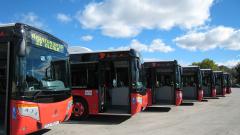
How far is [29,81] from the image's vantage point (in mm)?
7816

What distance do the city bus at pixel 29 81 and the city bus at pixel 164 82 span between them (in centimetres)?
928

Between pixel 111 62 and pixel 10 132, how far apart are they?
7.39m

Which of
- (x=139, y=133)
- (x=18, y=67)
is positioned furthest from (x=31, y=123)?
(x=139, y=133)

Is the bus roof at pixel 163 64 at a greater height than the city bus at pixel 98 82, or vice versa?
the bus roof at pixel 163 64

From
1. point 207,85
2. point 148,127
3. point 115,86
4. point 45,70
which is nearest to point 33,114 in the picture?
point 45,70

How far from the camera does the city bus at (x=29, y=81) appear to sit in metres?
7.49

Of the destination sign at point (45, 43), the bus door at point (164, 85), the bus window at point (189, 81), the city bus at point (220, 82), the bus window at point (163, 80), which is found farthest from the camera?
the city bus at point (220, 82)

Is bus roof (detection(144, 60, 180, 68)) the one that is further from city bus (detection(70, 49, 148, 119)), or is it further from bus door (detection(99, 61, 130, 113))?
city bus (detection(70, 49, 148, 119))

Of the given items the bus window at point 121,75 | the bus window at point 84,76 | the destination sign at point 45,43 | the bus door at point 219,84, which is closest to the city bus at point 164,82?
the bus window at point 121,75

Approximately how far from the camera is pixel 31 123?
25.7 ft

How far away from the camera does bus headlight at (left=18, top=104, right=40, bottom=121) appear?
294 inches

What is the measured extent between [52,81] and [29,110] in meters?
1.40

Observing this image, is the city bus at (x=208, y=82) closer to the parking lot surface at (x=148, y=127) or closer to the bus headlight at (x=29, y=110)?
the parking lot surface at (x=148, y=127)

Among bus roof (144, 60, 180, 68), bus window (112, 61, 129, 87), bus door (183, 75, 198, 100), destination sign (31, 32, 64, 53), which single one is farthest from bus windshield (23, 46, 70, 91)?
bus door (183, 75, 198, 100)
